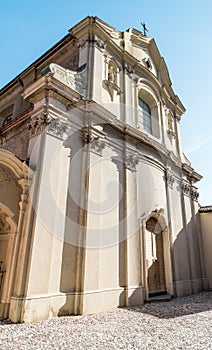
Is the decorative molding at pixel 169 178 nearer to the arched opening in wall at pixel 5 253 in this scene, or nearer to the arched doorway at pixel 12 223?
the arched doorway at pixel 12 223

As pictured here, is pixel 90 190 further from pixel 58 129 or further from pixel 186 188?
pixel 186 188

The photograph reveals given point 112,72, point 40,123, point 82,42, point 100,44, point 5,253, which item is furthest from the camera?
point 112,72

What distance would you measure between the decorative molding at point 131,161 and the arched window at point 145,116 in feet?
8.13

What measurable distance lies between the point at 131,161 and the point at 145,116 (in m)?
3.64

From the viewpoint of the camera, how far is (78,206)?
663 cm

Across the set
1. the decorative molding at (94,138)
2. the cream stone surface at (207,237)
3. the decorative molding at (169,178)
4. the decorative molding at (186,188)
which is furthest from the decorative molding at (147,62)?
the cream stone surface at (207,237)

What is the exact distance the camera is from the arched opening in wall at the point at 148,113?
36.5 feet

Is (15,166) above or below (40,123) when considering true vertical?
below

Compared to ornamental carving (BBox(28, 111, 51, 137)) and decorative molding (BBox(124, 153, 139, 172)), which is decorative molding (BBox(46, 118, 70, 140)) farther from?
decorative molding (BBox(124, 153, 139, 172))

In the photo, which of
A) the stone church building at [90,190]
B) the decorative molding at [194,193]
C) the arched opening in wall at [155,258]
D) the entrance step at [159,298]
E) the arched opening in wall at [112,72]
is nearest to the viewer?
the stone church building at [90,190]

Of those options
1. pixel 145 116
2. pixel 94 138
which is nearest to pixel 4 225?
pixel 94 138

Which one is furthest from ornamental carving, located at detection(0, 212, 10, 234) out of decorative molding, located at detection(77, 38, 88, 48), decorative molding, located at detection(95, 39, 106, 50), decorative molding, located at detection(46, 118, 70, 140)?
decorative molding, located at detection(95, 39, 106, 50)

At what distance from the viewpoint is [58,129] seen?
659 centimetres

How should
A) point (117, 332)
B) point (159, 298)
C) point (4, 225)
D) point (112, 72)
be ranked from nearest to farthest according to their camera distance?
point (117, 332)
point (4, 225)
point (159, 298)
point (112, 72)
